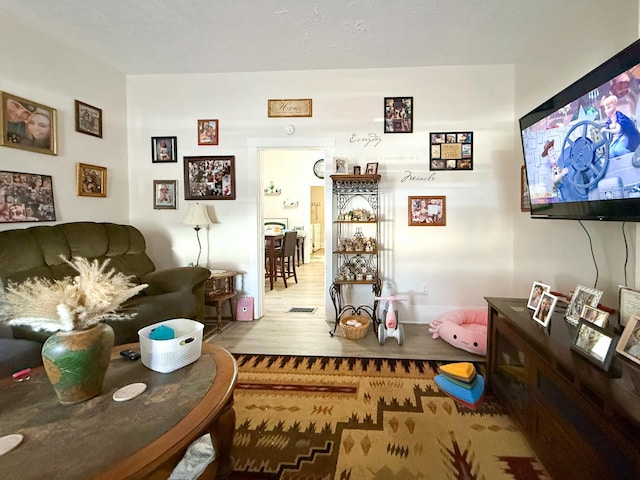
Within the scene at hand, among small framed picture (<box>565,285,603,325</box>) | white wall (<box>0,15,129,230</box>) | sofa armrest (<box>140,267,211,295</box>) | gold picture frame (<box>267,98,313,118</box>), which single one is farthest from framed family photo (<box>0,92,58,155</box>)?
small framed picture (<box>565,285,603,325</box>)

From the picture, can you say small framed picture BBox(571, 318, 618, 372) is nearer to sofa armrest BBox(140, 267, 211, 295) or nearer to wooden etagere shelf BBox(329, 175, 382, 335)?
wooden etagere shelf BBox(329, 175, 382, 335)

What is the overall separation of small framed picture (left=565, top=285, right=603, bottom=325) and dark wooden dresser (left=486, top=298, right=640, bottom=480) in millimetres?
48

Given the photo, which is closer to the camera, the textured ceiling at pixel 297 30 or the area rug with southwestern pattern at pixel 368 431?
the area rug with southwestern pattern at pixel 368 431

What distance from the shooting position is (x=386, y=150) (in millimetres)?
3430

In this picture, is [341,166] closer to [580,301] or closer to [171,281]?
[171,281]

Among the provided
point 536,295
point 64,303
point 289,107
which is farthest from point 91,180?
point 536,295

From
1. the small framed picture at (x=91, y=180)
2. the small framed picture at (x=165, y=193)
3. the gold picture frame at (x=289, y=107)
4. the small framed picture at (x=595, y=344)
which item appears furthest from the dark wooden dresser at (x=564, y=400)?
the small framed picture at (x=91, y=180)

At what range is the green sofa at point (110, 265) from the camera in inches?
86.2

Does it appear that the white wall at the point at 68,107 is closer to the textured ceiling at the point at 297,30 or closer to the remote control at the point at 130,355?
the textured ceiling at the point at 297,30

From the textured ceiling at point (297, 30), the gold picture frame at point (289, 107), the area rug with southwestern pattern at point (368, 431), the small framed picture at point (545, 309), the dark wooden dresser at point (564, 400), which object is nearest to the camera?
the dark wooden dresser at point (564, 400)

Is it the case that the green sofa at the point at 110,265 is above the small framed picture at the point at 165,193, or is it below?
below

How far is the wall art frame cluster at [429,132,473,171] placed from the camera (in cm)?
335

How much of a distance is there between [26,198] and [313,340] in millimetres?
2655

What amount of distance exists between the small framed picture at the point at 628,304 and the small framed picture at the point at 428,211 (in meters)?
2.01
